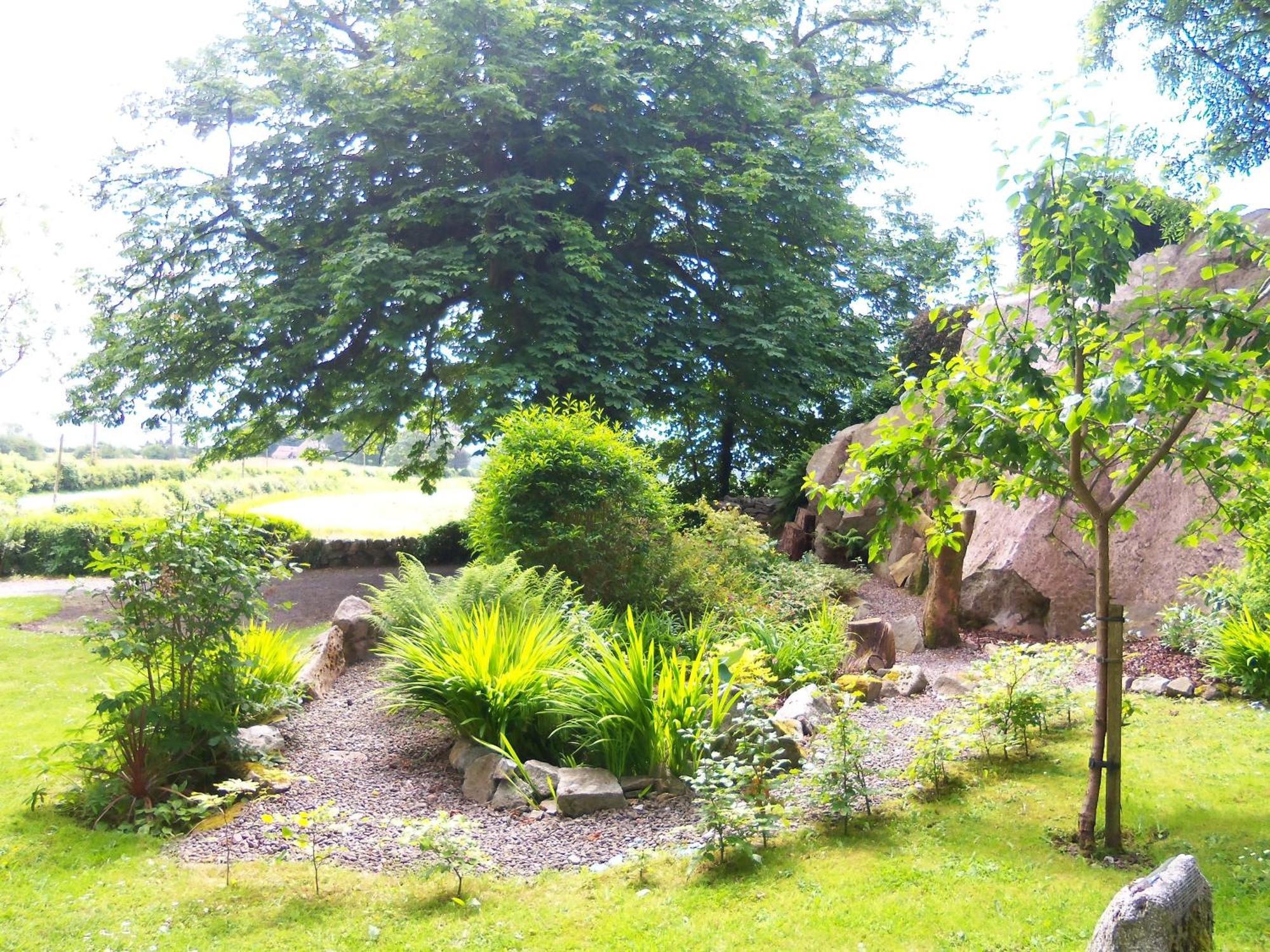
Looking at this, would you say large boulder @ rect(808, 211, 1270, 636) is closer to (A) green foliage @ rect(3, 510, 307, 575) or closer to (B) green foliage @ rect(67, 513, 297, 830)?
(B) green foliage @ rect(67, 513, 297, 830)

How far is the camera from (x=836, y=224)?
55.9 ft

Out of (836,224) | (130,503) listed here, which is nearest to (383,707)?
(836,224)

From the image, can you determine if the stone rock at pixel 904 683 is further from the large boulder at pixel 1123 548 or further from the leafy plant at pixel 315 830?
the leafy plant at pixel 315 830

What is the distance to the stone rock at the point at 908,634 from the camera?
9.59m

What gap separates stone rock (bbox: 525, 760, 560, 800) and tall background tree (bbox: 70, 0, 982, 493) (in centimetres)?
870

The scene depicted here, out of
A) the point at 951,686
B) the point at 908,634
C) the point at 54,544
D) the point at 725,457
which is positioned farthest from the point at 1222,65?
the point at 54,544

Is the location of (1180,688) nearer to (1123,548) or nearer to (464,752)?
(1123,548)

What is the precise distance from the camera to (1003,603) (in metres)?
9.68

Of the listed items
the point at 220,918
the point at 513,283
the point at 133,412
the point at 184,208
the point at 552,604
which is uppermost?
the point at 184,208

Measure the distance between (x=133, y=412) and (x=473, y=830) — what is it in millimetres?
14361

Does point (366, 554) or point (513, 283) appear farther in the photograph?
point (366, 554)

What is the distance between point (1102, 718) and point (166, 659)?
5223 millimetres

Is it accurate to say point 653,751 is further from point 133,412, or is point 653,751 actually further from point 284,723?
point 133,412

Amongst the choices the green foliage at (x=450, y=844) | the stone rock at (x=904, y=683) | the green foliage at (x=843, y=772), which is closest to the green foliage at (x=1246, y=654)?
the stone rock at (x=904, y=683)
